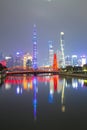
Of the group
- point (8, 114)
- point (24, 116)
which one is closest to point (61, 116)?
point (24, 116)

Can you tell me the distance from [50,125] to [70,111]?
3.10m

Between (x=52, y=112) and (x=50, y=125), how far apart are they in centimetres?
275

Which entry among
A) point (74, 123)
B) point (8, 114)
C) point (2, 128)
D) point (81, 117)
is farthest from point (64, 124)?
point (8, 114)

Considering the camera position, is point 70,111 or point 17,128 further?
point 70,111

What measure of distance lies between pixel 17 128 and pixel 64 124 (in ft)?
5.58

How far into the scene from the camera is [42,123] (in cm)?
985

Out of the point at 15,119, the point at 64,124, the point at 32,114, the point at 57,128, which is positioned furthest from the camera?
the point at 32,114

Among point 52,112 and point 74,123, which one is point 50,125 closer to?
point 74,123

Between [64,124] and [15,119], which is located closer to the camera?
[64,124]

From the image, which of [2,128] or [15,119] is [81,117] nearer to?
[15,119]

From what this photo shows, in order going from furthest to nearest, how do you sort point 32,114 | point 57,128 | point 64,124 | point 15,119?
point 32,114
point 15,119
point 64,124
point 57,128

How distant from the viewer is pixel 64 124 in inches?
382

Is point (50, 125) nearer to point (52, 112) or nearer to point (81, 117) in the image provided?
point (81, 117)

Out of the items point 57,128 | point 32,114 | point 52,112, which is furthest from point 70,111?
point 57,128
